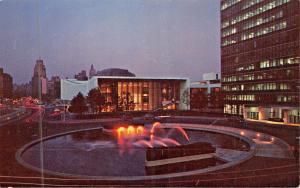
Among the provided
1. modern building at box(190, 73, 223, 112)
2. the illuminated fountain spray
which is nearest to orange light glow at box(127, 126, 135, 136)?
the illuminated fountain spray

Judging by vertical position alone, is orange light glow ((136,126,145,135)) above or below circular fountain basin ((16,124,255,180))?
above

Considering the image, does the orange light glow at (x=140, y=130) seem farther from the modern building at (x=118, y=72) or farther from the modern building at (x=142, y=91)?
the modern building at (x=118, y=72)

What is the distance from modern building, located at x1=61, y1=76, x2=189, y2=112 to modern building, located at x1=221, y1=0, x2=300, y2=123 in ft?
17.7

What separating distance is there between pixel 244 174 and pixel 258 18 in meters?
19.2

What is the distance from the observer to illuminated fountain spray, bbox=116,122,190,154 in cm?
993

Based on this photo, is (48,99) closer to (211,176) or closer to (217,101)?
(217,101)

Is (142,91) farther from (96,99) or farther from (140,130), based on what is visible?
(140,130)

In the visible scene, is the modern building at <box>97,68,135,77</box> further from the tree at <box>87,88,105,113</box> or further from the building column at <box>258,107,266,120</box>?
the building column at <box>258,107,266,120</box>

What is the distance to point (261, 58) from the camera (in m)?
21.0

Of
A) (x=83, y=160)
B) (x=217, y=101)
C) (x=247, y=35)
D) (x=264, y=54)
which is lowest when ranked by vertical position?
(x=83, y=160)

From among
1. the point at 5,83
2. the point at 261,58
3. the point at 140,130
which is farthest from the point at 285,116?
the point at 5,83

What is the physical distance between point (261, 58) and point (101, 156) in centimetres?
1797

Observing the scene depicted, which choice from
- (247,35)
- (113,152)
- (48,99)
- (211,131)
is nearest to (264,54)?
(247,35)

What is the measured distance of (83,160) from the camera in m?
7.66
